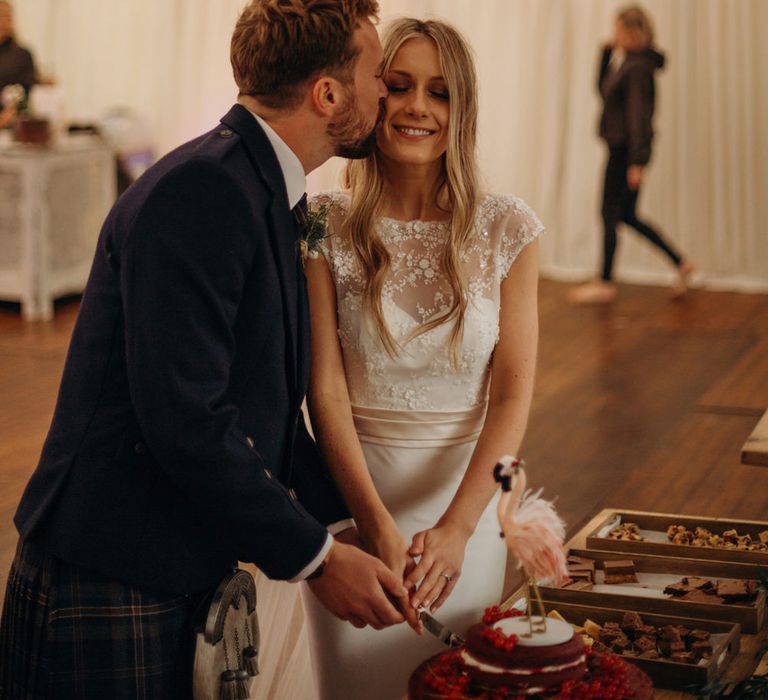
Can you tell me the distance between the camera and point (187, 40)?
1083cm

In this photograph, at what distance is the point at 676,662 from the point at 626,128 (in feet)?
22.9

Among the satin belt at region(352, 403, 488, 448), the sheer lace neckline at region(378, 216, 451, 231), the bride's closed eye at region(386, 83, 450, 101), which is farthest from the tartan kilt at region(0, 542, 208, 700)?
the bride's closed eye at region(386, 83, 450, 101)

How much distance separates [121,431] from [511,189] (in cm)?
888

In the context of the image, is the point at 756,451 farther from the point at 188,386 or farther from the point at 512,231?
the point at 188,386

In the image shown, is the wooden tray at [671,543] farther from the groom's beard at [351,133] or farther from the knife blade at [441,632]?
the groom's beard at [351,133]

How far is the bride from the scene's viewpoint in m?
2.24

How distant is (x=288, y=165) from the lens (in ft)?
5.87

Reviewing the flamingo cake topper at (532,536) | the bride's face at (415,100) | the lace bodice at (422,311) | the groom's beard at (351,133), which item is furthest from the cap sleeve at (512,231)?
the flamingo cake topper at (532,536)

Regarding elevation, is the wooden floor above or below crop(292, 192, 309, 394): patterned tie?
below

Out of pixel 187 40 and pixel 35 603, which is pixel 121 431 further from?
pixel 187 40

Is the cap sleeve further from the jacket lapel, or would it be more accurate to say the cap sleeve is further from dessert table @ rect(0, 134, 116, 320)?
dessert table @ rect(0, 134, 116, 320)

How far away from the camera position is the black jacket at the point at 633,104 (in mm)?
8359

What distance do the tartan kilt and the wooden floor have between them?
82.6 inches

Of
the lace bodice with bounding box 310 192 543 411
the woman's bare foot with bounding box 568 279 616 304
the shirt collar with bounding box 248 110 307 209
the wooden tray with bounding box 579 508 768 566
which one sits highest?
the shirt collar with bounding box 248 110 307 209
